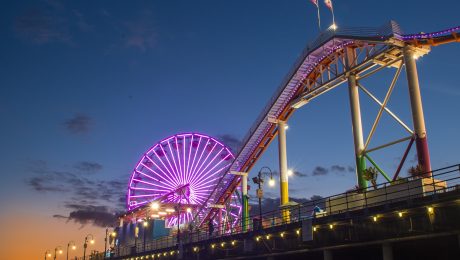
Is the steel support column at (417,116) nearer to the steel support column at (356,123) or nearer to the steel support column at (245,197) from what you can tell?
the steel support column at (356,123)

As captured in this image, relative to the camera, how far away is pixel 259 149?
56500 mm

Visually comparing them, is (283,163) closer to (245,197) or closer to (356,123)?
(245,197)

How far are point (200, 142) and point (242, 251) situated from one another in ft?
138

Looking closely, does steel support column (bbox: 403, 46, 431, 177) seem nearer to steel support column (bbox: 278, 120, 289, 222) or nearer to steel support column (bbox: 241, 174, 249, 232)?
steel support column (bbox: 278, 120, 289, 222)

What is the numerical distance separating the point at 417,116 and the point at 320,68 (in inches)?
546

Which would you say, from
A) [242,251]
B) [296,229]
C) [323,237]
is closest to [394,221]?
[323,237]

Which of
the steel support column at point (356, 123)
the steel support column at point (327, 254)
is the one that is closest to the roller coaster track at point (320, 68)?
the steel support column at point (356, 123)

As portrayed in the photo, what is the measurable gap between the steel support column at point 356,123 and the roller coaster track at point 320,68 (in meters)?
0.47

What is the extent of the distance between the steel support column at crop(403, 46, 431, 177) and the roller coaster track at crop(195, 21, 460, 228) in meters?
2.15

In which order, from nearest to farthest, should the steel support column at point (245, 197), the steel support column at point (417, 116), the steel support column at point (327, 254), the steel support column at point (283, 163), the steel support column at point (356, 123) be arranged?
the steel support column at point (327, 254)
the steel support column at point (417, 116)
the steel support column at point (356, 123)
the steel support column at point (283, 163)
the steel support column at point (245, 197)

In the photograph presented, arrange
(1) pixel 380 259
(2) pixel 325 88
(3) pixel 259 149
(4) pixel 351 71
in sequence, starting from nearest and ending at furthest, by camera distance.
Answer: (1) pixel 380 259
(4) pixel 351 71
(2) pixel 325 88
(3) pixel 259 149

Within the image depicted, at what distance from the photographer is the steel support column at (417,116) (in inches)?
1255

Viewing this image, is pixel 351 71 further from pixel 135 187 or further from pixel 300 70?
pixel 135 187

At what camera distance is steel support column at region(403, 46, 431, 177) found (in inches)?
1255
